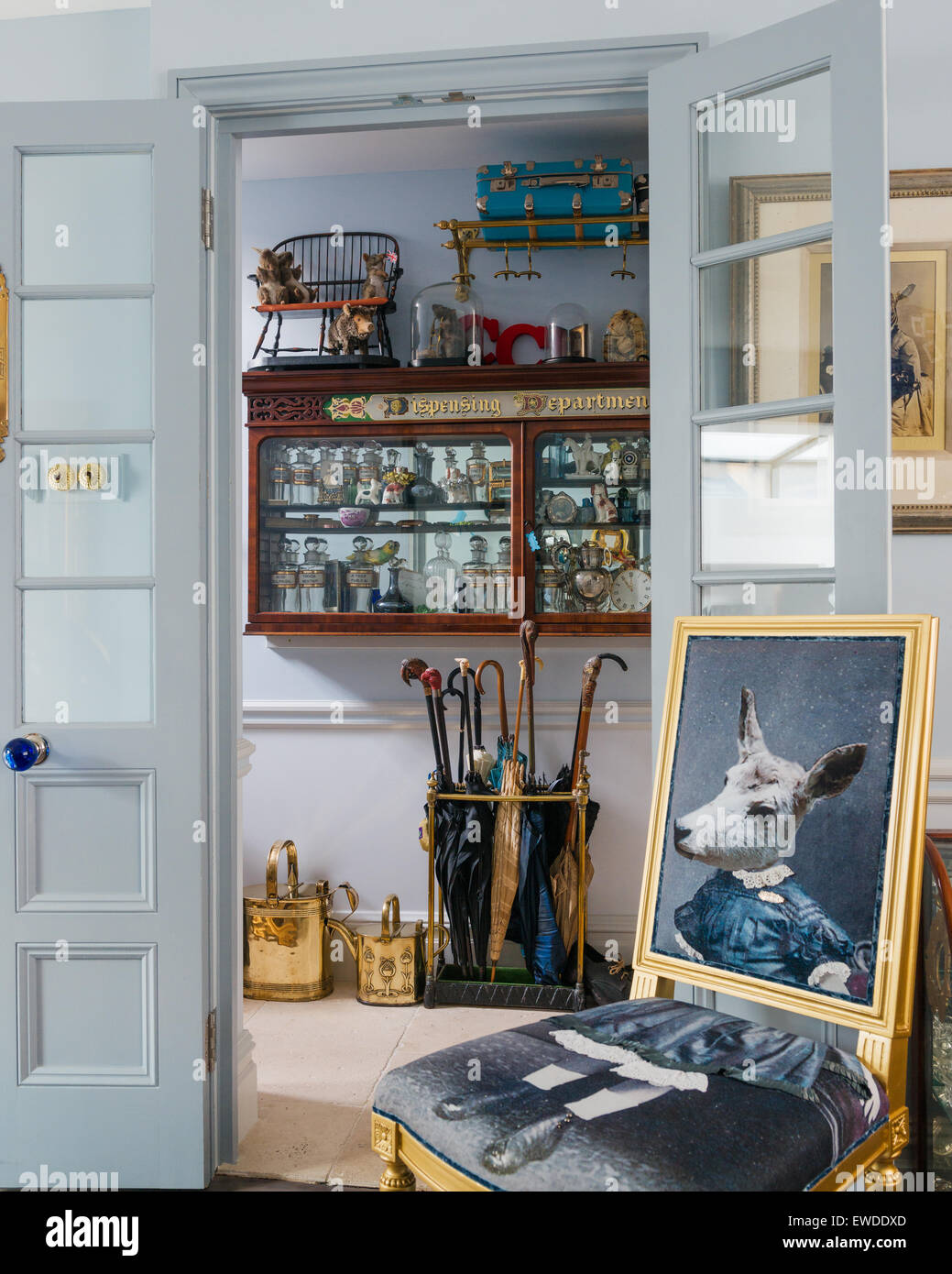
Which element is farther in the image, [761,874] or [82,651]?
[82,651]

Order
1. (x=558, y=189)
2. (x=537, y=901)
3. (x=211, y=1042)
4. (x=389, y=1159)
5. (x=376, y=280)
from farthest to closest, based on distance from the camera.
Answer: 1. (x=376, y=280)
2. (x=558, y=189)
3. (x=537, y=901)
4. (x=211, y=1042)
5. (x=389, y=1159)

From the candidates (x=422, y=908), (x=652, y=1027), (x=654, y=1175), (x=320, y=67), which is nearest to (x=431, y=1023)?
(x=422, y=908)

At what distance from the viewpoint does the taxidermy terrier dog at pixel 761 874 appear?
1479 millimetres

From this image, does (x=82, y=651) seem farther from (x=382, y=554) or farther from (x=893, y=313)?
(x=893, y=313)

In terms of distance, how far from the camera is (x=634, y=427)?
130 inches

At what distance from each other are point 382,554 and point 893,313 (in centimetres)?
189

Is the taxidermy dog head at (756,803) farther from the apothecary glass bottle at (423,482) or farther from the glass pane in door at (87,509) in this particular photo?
the apothecary glass bottle at (423,482)

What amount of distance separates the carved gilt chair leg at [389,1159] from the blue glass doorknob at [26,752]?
1.00 metres

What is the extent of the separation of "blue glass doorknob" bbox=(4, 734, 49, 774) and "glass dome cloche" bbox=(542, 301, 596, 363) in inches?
82.2

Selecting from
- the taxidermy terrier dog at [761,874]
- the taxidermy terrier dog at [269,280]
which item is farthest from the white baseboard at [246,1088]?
the taxidermy terrier dog at [269,280]

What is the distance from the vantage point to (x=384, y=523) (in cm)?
347

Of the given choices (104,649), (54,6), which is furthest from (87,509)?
(54,6)

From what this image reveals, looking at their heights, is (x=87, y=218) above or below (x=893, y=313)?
above
